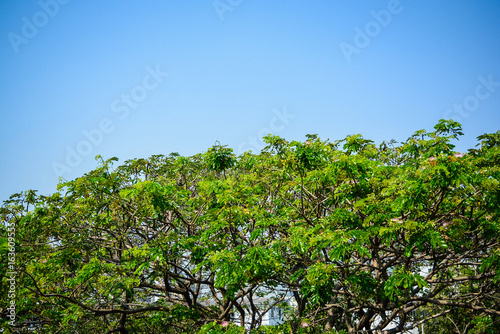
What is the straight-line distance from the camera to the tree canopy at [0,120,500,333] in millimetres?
5707

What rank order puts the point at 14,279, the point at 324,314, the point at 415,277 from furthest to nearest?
the point at 324,314, the point at 14,279, the point at 415,277

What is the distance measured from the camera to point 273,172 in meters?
8.31

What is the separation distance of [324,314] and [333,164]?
4655 millimetres

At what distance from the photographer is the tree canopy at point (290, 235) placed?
571 centimetres

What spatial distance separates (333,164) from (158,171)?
5.21m

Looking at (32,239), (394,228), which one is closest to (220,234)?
(394,228)

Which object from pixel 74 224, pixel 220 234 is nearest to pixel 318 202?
pixel 220 234

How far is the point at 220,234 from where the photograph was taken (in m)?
7.44

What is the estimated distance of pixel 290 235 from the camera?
22.3 ft

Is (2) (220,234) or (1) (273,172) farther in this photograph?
(1) (273,172)

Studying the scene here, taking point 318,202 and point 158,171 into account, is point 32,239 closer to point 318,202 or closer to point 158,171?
point 158,171

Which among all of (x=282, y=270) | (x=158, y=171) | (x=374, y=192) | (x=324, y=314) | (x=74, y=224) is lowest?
(x=324, y=314)

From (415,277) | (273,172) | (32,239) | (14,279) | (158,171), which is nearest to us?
(415,277)

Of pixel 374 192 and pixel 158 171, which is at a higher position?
pixel 158 171
